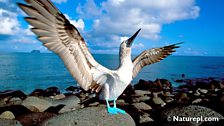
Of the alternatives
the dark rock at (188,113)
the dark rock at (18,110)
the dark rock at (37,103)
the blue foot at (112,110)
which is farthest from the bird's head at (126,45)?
the dark rock at (37,103)

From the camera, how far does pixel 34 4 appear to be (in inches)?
174

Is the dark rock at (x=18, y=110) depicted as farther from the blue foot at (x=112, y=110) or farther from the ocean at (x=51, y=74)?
the ocean at (x=51, y=74)

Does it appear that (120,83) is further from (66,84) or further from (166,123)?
(66,84)

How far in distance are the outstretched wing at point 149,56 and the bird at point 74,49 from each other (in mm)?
907

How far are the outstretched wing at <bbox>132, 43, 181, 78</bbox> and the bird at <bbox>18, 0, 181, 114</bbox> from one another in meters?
0.91

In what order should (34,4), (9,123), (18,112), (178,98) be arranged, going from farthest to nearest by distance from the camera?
1. (178,98)
2. (18,112)
3. (9,123)
4. (34,4)

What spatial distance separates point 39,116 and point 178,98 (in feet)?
30.5

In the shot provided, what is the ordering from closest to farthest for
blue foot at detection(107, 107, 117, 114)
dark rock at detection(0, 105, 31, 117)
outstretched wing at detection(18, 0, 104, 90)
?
outstretched wing at detection(18, 0, 104, 90) → blue foot at detection(107, 107, 117, 114) → dark rock at detection(0, 105, 31, 117)

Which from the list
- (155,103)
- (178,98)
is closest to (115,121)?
(155,103)

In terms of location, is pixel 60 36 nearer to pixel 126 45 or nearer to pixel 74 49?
pixel 74 49

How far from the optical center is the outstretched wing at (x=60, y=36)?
4520 mm

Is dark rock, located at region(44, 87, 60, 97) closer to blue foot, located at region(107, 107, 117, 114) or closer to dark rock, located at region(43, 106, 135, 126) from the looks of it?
dark rock, located at region(43, 106, 135, 126)

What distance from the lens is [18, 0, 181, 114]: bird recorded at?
15.0ft

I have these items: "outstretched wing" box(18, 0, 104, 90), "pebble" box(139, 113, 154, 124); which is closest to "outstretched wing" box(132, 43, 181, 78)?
"outstretched wing" box(18, 0, 104, 90)
